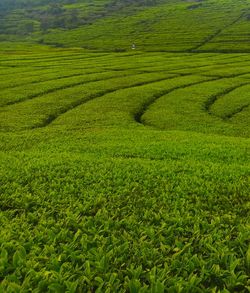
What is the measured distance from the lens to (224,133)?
27.4 m

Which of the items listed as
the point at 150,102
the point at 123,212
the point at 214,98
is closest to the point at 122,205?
the point at 123,212

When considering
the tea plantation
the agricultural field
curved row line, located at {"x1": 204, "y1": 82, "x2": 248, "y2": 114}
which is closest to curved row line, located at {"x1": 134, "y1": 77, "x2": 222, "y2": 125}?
the tea plantation

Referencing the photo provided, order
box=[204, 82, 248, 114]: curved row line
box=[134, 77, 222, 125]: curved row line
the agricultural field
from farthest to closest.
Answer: box=[204, 82, 248, 114]: curved row line → box=[134, 77, 222, 125]: curved row line → the agricultural field

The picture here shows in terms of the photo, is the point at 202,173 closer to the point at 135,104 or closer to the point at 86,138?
the point at 86,138

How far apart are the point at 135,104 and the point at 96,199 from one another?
26.5 metres

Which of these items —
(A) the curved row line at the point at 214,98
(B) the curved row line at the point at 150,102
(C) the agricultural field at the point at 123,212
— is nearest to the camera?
(C) the agricultural field at the point at 123,212

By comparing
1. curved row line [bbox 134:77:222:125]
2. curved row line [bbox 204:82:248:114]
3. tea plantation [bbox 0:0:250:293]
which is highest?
tea plantation [bbox 0:0:250:293]

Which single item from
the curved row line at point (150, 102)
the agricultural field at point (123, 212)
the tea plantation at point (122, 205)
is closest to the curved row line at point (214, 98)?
the tea plantation at point (122, 205)

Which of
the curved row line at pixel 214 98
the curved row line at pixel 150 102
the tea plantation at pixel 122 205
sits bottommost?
the curved row line at pixel 214 98

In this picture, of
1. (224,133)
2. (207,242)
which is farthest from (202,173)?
(224,133)

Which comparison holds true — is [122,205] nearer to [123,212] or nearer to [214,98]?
[123,212]

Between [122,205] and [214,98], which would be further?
[214,98]

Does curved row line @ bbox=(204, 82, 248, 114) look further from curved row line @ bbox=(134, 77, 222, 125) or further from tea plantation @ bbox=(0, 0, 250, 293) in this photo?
curved row line @ bbox=(134, 77, 222, 125)

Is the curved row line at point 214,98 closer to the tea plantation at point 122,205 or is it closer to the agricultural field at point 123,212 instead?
the tea plantation at point 122,205
